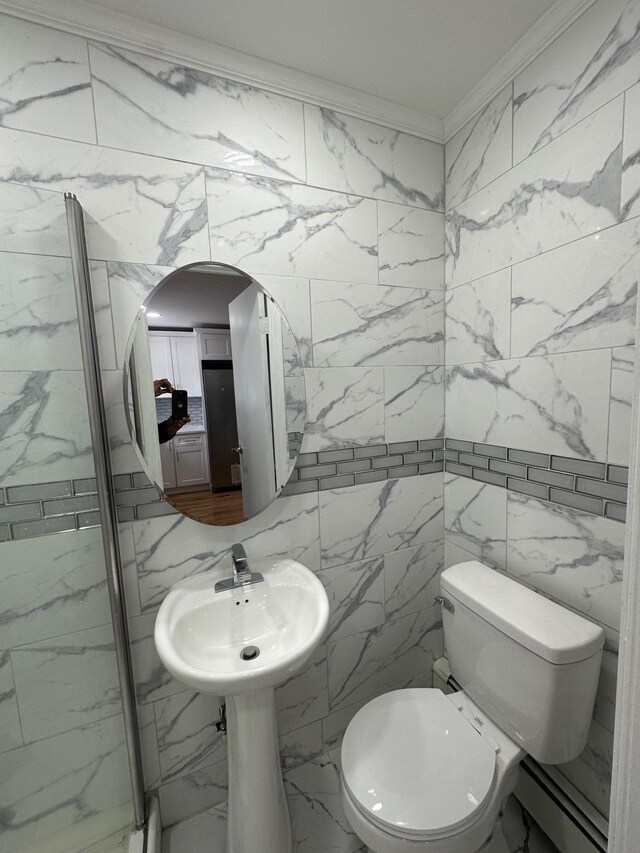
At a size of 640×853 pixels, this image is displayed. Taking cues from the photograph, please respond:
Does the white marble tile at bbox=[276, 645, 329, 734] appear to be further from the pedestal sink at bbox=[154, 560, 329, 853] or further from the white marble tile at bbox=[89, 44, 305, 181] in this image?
the white marble tile at bbox=[89, 44, 305, 181]

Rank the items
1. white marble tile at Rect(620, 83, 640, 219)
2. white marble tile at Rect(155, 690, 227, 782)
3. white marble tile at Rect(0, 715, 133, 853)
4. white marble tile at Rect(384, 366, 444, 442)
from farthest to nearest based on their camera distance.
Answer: white marble tile at Rect(384, 366, 444, 442) → white marble tile at Rect(155, 690, 227, 782) → white marble tile at Rect(0, 715, 133, 853) → white marble tile at Rect(620, 83, 640, 219)

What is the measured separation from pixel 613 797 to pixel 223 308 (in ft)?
4.22

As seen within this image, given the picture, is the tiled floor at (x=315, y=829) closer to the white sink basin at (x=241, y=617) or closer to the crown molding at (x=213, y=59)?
the white sink basin at (x=241, y=617)

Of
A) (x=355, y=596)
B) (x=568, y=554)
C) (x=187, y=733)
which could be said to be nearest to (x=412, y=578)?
(x=355, y=596)

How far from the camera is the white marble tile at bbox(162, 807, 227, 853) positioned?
1173mm

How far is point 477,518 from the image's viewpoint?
1.41 metres

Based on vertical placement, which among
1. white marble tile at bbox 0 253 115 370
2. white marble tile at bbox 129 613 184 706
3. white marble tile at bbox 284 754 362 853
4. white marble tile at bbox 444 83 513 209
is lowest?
white marble tile at bbox 284 754 362 853

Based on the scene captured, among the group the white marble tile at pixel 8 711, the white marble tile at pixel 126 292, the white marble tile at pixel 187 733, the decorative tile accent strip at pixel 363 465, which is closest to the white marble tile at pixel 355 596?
the decorative tile accent strip at pixel 363 465

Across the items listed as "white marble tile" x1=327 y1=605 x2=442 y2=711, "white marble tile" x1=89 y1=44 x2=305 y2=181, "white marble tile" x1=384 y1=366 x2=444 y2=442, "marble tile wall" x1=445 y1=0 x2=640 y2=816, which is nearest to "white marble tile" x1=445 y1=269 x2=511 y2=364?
"marble tile wall" x1=445 y1=0 x2=640 y2=816

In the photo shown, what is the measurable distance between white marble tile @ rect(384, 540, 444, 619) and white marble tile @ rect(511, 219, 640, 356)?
0.87 meters

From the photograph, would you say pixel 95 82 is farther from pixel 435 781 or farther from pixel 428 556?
pixel 435 781

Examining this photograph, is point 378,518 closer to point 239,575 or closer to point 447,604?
point 447,604

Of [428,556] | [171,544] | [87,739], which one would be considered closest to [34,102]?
[171,544]

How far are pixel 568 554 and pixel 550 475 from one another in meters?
0.24
